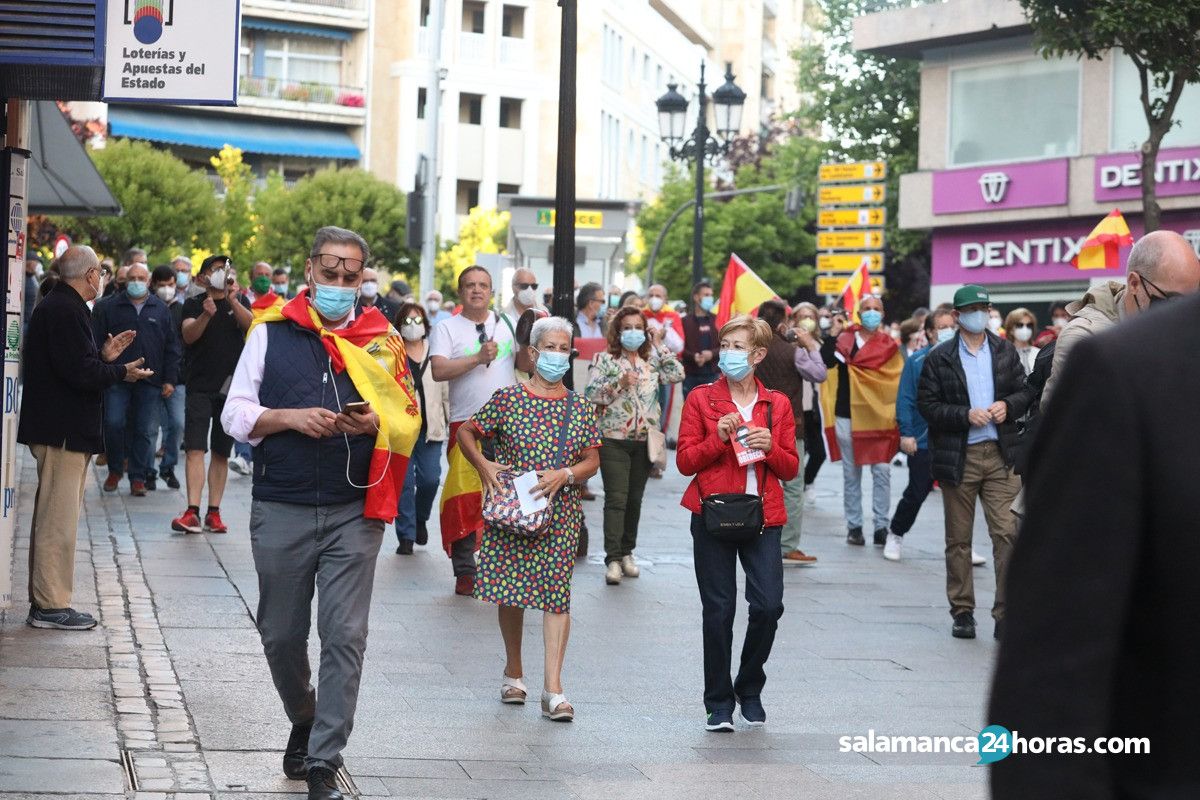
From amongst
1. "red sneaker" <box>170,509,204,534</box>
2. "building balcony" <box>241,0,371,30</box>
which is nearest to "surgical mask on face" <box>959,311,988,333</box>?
"red sneaker" <box>170,509,204,534</box>

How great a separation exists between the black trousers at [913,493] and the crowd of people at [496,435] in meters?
0.03

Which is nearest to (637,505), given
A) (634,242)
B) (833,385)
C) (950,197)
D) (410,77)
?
(833,385)

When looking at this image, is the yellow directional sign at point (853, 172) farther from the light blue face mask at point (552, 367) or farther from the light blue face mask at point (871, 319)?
the light blue face mask at point (552, 367)

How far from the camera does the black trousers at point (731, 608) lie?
7.68 m

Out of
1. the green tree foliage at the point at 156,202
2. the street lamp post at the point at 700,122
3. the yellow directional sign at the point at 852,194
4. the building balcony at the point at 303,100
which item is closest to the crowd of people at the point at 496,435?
the street lamp post at the point at 700,122

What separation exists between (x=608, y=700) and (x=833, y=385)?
9.55 metres

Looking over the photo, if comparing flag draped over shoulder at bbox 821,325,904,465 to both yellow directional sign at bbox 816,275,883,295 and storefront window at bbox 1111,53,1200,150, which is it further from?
storefront window at bbox 1111,53,1200,150

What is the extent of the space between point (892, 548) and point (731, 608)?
678 cm

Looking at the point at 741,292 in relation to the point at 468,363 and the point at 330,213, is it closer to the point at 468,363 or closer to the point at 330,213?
the point at 468,363

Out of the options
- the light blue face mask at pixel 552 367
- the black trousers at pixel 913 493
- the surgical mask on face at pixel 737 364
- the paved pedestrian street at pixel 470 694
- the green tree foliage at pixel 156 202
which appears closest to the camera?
the paved pedestrian street at pixel 470 694

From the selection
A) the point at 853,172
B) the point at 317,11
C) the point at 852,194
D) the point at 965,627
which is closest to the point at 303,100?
the point at 317,11

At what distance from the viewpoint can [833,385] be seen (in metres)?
17.4

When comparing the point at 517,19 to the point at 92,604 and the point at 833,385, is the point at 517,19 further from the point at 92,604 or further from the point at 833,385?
the point at 92,604

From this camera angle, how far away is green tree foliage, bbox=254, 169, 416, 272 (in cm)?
6118
